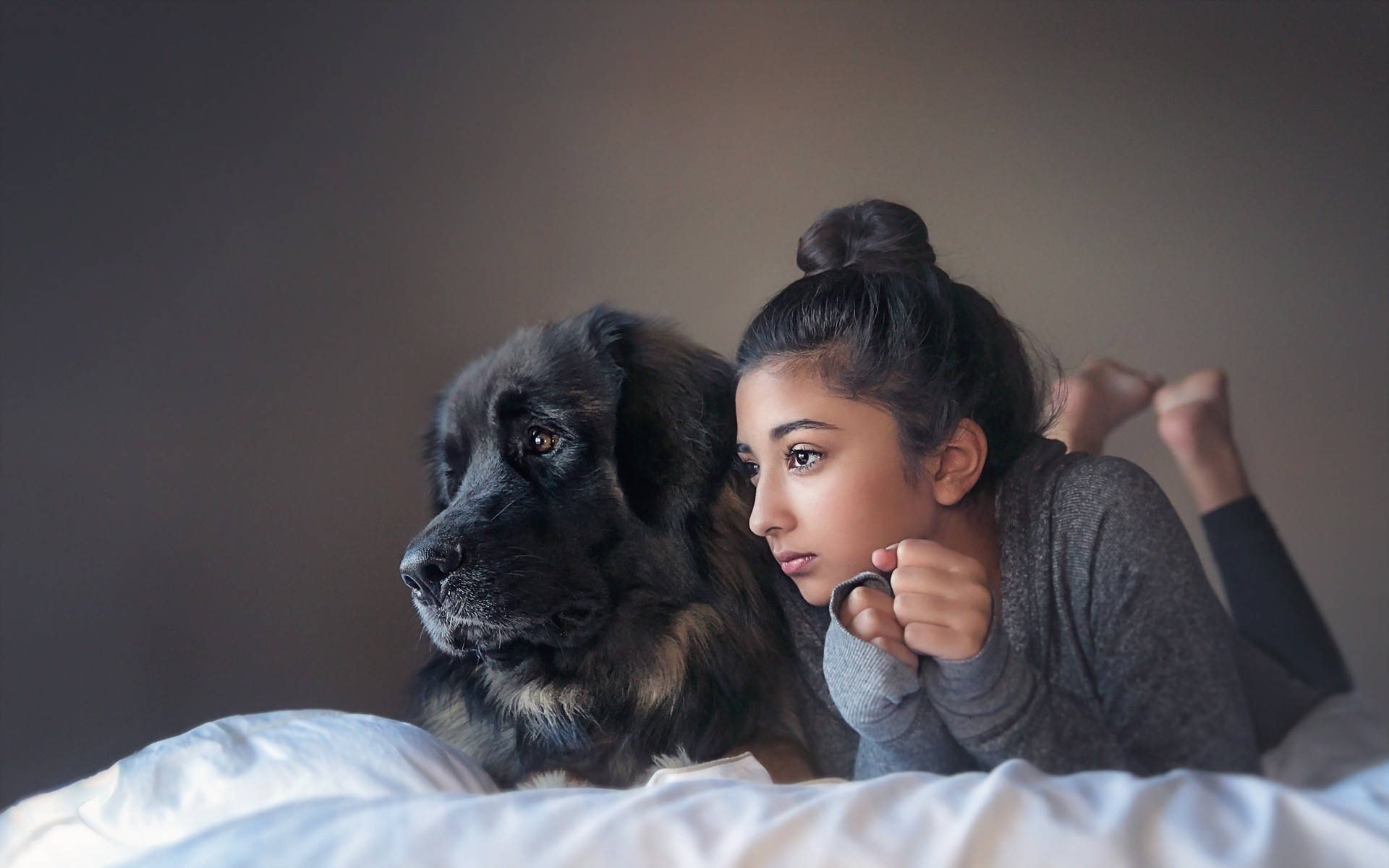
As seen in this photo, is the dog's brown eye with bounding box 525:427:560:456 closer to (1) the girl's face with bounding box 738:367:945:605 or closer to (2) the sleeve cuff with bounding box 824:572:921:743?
(1) the girl's face with bounding box 738:367:945:605

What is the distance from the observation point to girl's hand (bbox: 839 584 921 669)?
82 cm

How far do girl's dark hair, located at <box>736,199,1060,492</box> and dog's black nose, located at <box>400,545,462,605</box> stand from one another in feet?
1.07

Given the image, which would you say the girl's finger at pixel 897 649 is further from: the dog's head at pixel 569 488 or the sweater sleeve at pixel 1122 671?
the dog's head at pixel 569 488

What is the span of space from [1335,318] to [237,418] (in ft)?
3.74

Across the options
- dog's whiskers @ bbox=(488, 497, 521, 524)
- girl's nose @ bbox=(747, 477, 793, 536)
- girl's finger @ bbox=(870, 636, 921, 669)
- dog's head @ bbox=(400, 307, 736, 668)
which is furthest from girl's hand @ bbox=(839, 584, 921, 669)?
dog's whiskers @ bbox=(488, 497, 521, 524)

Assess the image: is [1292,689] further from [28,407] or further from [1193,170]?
[28,407]

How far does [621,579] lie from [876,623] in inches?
11.5

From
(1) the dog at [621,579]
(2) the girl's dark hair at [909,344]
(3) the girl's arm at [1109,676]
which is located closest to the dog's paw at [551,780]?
(1) the dog at [621,579]

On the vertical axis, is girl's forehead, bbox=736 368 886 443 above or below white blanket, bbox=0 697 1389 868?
above

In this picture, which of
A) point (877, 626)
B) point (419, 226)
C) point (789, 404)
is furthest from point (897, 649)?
point (419, 226)

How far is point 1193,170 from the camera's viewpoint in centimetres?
99

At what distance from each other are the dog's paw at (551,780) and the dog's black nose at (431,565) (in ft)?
0.70

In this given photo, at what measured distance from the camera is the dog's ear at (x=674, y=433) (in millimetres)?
1039

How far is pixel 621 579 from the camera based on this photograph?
3.35 feet
